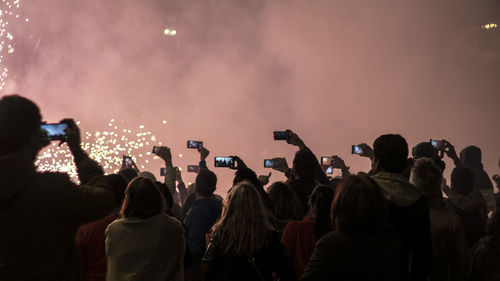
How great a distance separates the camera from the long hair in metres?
2.58

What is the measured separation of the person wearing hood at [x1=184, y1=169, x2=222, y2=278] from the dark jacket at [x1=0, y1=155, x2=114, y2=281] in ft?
6.47

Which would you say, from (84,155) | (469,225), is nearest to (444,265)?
(469,225)

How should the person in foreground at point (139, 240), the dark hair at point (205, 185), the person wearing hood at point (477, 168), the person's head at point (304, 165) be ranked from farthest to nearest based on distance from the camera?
1. the person wearing hood at point (477, 168)
2. the dark hair at point (205, 185)
3. the person's head at point (304, 165)
4. the person in foreground at point (139, 240)

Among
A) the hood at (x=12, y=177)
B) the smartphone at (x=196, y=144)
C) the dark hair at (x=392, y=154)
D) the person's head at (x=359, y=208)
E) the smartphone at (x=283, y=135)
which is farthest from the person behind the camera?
the smartphone at (x=196, y=144)

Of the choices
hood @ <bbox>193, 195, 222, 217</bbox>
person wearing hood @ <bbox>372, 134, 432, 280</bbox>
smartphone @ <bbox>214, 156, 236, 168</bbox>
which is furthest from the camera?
smartphone @ <bbox>214, 156, 236, 168</bbox>

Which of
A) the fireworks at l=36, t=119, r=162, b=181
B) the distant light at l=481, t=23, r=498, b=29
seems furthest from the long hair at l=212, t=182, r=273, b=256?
the fireworks at l=36, t=119, r=162, b=181

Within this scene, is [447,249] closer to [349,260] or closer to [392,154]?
[392,154]

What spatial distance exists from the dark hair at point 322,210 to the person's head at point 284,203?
0.31 m

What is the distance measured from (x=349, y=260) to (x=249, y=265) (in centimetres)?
77

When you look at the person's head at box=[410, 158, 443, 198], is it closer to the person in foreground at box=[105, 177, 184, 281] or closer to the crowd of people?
the crowd of people

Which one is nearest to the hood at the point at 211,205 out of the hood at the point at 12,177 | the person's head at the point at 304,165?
the person's head at the point at 304,165

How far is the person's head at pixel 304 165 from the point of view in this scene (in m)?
3.90

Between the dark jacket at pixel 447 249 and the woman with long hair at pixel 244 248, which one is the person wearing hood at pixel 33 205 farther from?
the dark jacket at pixel 447 249

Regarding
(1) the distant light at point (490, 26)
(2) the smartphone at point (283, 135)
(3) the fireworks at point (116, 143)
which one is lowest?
(2) the smartphone at point (283, 135)
